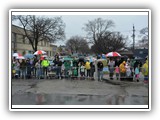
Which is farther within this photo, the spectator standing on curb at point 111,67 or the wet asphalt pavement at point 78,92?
the spectator standing on curb at point 111,67

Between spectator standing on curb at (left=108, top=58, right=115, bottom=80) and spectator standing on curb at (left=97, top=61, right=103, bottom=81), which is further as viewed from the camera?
spectator standing on curb at (left=108, top=58, right=115, bottom=80)

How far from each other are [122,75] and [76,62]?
234cm

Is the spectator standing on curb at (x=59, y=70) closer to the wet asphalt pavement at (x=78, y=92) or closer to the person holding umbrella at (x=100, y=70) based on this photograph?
the wet asphalt pavement at (x=78, y=92)

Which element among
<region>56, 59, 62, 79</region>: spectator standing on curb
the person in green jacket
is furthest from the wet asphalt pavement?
<region>56, 59, 62, 79</region>: spectator standing on curb

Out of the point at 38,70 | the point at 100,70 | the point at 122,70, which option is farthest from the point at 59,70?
the point at 122,70

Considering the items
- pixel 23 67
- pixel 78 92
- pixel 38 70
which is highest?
pixel 23 67

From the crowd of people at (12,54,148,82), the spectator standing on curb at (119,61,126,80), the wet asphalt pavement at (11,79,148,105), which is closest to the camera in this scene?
the wet asphalt pavement at (11,79,148,105)

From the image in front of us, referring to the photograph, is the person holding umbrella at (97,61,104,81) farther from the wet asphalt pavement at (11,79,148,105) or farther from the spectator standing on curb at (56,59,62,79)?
the spectator standing on curb at (56,59,62,79)

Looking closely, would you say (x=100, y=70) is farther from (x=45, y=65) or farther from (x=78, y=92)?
(x=78, y=92)

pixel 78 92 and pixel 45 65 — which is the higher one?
pixel 45 65

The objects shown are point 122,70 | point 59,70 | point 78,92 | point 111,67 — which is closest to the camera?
point 78,92

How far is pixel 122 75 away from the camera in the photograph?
34.6 feet

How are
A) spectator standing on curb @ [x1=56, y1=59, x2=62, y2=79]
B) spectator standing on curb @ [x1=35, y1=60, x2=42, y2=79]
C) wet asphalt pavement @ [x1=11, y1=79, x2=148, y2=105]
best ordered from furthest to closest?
spectator standing on curb @ [x1=56, y1=59, x2=62, y2=79]
spectator standing on curb @ [x1=35, y1=60, x2=42, y2=79]
wet asphalt pavement @ [x1=11, y1=79, x2=148, y2=105]

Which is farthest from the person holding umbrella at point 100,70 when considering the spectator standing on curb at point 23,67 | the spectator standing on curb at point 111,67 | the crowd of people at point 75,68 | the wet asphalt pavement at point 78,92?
the spectator standing on curb at point 23,67
